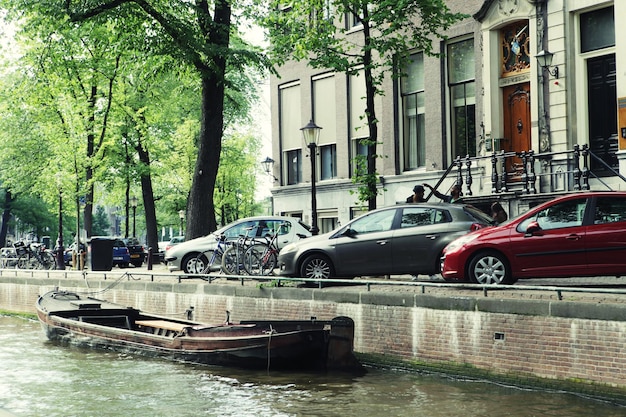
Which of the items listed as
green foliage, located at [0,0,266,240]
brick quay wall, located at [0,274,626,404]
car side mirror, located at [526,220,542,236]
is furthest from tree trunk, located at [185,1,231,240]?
car side mirror, located at [526,220,542,236]

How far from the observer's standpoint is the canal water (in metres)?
12.1

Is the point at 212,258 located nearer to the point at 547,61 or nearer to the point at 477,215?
the point at 477,215

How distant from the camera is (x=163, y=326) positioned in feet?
61.4

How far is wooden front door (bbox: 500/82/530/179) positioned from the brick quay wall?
8942 mm

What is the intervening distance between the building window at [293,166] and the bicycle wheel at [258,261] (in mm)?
13470

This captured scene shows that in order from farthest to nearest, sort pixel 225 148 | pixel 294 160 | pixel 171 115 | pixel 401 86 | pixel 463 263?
pixel 225 148, pixel 171 115, pixel 294 160, pixel 401 86, pixel 463 263

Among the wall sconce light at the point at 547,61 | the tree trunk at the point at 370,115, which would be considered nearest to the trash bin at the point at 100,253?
the tree trunk at the point at 370,115

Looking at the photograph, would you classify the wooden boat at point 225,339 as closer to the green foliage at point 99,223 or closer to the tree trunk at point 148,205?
the tree trunk at point 148,205

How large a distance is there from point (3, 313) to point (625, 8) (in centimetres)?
1985

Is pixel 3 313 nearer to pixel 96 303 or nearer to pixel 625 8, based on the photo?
pixel 96 303

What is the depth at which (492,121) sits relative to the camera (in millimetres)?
24453

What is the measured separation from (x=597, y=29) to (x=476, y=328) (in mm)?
11211

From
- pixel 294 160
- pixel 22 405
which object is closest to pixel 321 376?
pixel 22 405

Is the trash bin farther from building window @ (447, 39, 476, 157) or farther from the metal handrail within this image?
building window @ (447, 39, 476, 157)
